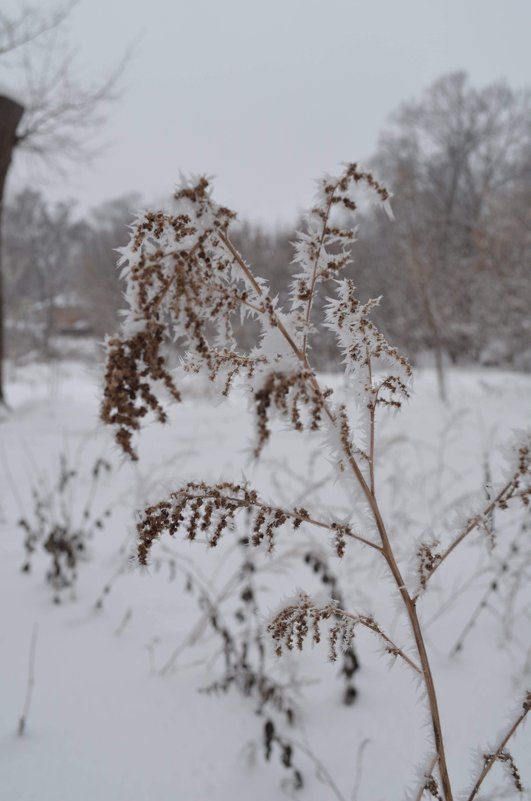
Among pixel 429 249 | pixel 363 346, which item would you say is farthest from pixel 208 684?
pixel 429 249

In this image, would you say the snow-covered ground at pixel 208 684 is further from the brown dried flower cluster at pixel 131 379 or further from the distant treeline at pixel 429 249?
the distant treeline at pixel 429 249

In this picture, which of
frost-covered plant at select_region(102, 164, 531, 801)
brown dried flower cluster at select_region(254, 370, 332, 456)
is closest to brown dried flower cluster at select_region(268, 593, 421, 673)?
frost-covered plant at select_region(102, 164, 531, 801)

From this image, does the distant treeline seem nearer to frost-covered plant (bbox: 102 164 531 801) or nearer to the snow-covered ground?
frost-covered plant (bbox: 102 164 531 801)

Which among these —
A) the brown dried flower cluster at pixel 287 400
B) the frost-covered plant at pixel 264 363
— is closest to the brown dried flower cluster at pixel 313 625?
the frost-covered plant at pixel 264 363

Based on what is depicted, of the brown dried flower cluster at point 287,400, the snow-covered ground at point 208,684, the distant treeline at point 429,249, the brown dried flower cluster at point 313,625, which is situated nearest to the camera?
the brown dried flower cluster at point 287,400

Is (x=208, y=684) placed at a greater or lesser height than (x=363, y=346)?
lesser

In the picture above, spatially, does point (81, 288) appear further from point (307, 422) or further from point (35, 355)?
point (307, 422)

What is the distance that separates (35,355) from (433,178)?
17097 millimetres

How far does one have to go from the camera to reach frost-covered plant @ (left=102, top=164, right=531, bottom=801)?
1.79 feet

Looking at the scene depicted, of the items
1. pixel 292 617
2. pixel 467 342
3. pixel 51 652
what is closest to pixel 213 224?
pixel 292 617

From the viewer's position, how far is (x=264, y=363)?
59 cm

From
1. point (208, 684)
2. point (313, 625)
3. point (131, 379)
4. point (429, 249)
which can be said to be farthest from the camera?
point (429, 249)

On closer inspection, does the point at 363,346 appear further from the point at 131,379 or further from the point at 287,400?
the point at 131,379

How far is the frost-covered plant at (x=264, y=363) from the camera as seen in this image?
21.5 inches
